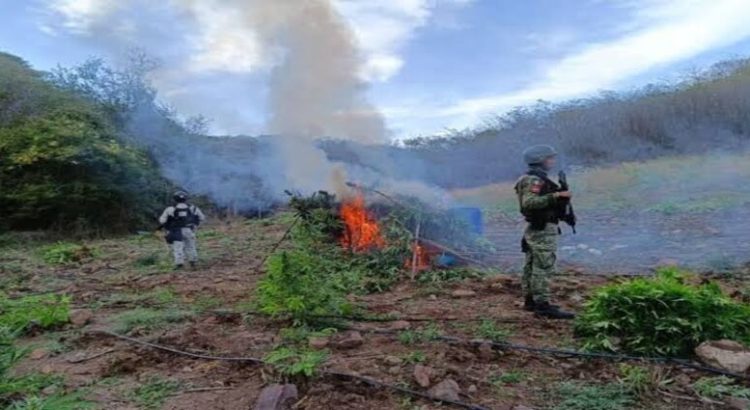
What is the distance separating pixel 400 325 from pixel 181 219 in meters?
6.47

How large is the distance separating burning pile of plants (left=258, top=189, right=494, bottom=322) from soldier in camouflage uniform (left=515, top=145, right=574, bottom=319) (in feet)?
7.13

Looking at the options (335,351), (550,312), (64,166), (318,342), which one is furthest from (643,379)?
(64,166)

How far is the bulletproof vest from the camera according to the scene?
11.0 m

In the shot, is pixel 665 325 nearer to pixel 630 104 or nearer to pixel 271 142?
pixel 271 142

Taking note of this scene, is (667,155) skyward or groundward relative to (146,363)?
skyward

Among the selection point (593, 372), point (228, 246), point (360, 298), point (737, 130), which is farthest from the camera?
point (737, 130)

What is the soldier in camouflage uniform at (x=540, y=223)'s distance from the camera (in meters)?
6.06

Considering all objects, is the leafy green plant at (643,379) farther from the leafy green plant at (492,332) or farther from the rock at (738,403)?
the leafy green plant at (492,332)

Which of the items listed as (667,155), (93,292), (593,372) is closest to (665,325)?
(593,372)

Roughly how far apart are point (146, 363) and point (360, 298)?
9.83 ft

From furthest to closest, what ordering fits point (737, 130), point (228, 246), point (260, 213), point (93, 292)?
point (260, 213) < point (737, 130) < point (228, 246) < point (93, 292)

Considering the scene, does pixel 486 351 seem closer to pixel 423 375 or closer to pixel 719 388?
pixel 423 375

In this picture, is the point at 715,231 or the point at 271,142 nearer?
the point at 715,231

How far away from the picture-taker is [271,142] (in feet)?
41.5
